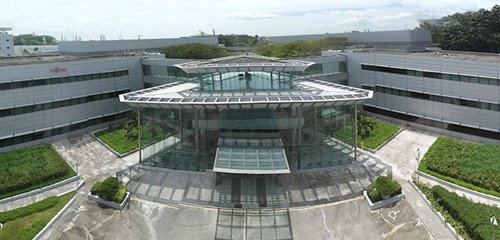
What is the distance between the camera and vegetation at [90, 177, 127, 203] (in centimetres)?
2752

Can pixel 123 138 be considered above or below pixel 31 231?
above

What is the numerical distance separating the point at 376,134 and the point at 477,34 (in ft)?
111

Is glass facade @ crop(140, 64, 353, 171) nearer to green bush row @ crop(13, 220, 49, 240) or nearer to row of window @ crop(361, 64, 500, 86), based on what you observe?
green bush row @ crop(13, 220, 49, 240)

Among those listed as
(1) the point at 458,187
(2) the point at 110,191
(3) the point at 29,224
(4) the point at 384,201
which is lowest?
(4) the point at 384,201

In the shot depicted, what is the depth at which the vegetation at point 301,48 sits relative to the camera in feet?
203

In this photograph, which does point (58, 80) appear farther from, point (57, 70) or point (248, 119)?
point (248, 119)

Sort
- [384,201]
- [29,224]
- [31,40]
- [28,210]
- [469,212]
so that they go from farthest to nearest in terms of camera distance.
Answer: [31,40] < [384,201] < [28,210] < [29,224] < [469,212]

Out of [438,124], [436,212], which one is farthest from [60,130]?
[438,124]

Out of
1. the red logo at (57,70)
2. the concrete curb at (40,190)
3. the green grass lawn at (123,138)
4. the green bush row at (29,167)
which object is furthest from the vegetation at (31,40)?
the concrete curb at (40,190)

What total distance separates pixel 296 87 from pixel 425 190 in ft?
47.2

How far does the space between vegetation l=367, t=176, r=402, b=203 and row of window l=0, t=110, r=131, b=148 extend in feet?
103

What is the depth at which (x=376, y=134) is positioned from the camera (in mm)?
39906

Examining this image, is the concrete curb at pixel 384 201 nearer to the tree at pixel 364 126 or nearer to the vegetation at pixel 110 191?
the tree at pixel 364 126

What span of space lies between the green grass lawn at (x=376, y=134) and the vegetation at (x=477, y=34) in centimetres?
2907
